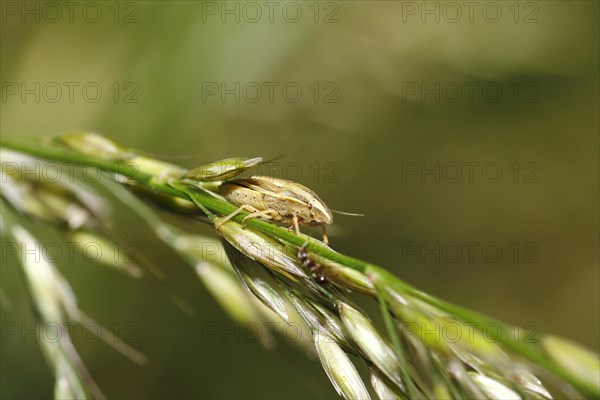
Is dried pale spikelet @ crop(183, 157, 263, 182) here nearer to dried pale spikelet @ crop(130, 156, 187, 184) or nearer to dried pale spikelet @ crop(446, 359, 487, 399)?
dried pale spikelet @ crop(130, 156, 187, 184)

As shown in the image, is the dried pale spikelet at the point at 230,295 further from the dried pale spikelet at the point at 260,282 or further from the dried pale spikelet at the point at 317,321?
the dried pale spikelet at the point at 317,321

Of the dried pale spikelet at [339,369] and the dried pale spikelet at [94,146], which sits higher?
the dried pale spikelet at [94,146]

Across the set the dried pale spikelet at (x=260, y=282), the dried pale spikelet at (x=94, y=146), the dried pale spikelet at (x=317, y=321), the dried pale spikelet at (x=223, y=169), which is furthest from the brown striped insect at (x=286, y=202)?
the dried pale spikelet at (x=94, y=146)

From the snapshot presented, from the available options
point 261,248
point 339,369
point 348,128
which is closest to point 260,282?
point 261,248

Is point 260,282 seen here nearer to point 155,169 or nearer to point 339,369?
point 339,369

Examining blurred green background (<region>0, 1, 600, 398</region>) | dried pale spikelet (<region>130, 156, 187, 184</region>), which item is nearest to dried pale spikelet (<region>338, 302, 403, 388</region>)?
dried pale spikelet (<region>130, 156, 187, 184</region>)

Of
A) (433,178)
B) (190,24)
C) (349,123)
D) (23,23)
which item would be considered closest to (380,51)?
(349,123)
